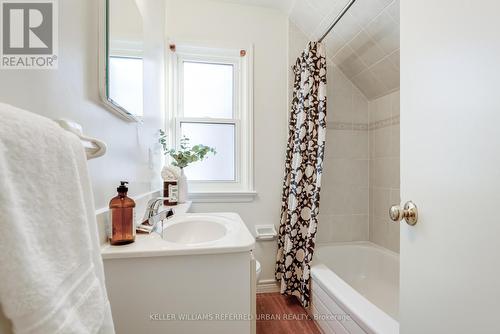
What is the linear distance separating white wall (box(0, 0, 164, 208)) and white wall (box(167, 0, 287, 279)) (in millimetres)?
916

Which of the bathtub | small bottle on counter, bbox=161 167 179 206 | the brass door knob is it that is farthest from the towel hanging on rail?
the bathtub

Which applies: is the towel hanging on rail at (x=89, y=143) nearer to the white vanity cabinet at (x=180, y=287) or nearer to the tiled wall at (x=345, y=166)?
the white vanity cabinet at (x=180, y=287)

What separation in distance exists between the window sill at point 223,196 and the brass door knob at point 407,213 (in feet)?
4.46

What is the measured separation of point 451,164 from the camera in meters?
0.55

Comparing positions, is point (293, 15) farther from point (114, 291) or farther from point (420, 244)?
point (114, 291)

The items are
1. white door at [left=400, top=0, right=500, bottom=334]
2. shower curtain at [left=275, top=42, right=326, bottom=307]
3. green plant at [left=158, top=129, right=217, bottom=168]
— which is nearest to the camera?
white door at [left=400, top=0, right=500, bottom=334]

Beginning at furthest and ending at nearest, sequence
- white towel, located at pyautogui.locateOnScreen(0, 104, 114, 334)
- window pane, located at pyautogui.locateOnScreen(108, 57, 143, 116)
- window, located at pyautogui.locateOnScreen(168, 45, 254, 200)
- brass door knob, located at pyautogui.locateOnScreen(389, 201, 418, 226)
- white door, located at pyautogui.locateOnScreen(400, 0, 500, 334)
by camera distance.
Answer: window, located at pyautogui.locateOnScreen(168, 45, 254, 200) < window pane, located at pyautogui.locateOnScreen(108, 57, 143, 116) < brass door knob, located at pyautogui.locateOnScreen(389, 201, 418, 226) < white door, located at pyautogui.locateOnScreen(400, 0, 500, 334) < white towel, located at pyautogui.locateOnScreen(0, 104, 114, 334)

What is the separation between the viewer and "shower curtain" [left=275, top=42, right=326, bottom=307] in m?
1.64

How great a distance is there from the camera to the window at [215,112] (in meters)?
2.02

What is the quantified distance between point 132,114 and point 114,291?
0.78 metres

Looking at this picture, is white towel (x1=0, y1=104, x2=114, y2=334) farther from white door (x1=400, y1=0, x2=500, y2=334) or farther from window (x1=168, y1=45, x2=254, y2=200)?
window (x1=168, y1=45, x2=254, y2=200)

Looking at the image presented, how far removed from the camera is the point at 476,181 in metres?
0.49

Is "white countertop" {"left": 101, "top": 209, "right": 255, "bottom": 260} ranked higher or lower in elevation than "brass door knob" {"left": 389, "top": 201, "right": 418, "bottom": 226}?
lower

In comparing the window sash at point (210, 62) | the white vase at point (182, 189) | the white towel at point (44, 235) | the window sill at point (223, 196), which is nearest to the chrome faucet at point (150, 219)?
the white towel at point (44, 235)
